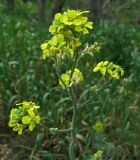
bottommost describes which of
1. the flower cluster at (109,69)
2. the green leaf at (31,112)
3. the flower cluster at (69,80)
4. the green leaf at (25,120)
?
the green leaf at (25,120)

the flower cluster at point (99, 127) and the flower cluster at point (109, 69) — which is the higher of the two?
the flower cluster at point (109, 69)

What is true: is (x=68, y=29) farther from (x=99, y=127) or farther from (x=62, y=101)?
(x=62, y=101)

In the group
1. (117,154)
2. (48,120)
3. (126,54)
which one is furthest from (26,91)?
(126,54)

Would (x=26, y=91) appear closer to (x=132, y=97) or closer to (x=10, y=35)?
(x=132, y=97)

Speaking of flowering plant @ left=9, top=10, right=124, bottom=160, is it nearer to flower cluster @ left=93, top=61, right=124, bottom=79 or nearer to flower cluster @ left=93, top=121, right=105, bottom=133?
flower cluster @ left=93, top=61, right=124, bottom=79

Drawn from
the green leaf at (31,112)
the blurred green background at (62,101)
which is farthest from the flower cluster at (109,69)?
the blurred green background at (62,101)

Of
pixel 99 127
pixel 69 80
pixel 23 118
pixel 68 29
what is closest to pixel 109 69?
pixel 69 80

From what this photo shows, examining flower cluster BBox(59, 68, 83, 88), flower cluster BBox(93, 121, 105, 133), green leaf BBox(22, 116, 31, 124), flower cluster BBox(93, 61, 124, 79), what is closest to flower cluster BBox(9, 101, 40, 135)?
green leaf BBox(22, 116, 31, 124)

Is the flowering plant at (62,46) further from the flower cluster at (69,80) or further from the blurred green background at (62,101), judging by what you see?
the blurred green background at (62,101)
